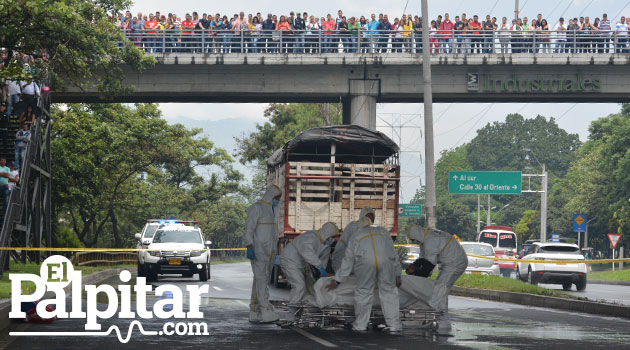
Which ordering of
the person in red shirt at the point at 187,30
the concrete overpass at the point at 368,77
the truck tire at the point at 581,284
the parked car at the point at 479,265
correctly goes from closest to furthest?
the truck tire at the point at 581,284, the parked car at the point at 479,265, the person in red shirt at the point at 187,30, the concrete overpass at the point at 368,77

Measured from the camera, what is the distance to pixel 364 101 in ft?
121

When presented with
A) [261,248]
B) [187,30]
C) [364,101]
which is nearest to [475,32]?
[364,101]

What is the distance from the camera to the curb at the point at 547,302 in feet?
62.2

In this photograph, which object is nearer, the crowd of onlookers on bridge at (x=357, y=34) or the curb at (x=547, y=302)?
the curb at (x=547, y=302)

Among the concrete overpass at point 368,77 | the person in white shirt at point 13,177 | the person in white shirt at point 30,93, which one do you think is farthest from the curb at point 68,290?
the concrete overpass at point 368,77

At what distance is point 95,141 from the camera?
141 ft

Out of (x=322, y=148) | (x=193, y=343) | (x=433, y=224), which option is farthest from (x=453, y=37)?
(x=193, y=343)

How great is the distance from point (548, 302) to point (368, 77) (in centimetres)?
1689

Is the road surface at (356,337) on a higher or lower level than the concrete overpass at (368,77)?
lower

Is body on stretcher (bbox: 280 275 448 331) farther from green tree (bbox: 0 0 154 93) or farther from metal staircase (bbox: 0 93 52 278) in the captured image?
metal staircase (bbox: 0 93 52 278)

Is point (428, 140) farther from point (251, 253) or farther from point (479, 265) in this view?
point (251, 253)

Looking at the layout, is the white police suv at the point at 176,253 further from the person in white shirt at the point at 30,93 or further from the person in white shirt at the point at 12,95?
the person in white shirt at the point at 12,95

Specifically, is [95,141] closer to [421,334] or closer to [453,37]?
[453,37]

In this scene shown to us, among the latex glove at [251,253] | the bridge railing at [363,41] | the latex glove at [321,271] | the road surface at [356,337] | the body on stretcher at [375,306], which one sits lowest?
the road surface at [356,337]
